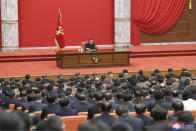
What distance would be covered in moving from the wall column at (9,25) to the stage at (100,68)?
0.54m

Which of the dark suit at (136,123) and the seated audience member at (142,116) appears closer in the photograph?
the dark suit at (136,123)

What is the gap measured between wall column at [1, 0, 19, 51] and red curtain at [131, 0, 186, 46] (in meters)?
4.75

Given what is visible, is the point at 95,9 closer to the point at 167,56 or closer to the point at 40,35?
the point at 40,35

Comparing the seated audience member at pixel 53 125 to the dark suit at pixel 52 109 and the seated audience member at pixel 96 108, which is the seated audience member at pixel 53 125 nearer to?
the seated audience member at pixel 96 108

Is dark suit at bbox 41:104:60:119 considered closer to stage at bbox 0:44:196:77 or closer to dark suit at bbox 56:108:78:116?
dark suit at bbox 56:108:78:116

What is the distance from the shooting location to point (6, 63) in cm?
1238

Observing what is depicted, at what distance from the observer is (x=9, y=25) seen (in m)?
→ 14.1

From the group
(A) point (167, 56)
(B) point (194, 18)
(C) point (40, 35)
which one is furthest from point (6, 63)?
(B) point (194, 18)

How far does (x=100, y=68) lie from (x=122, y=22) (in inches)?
174

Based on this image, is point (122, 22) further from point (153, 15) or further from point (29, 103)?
point (29, 103)

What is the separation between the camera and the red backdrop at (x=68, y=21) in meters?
14.6

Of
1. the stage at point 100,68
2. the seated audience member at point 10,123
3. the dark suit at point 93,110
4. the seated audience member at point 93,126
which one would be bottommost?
the dark suit at point 93,110

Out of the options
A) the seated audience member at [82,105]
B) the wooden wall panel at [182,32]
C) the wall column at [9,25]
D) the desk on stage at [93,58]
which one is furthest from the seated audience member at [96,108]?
the wooden wall panel at [182,32]

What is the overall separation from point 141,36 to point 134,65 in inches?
168
